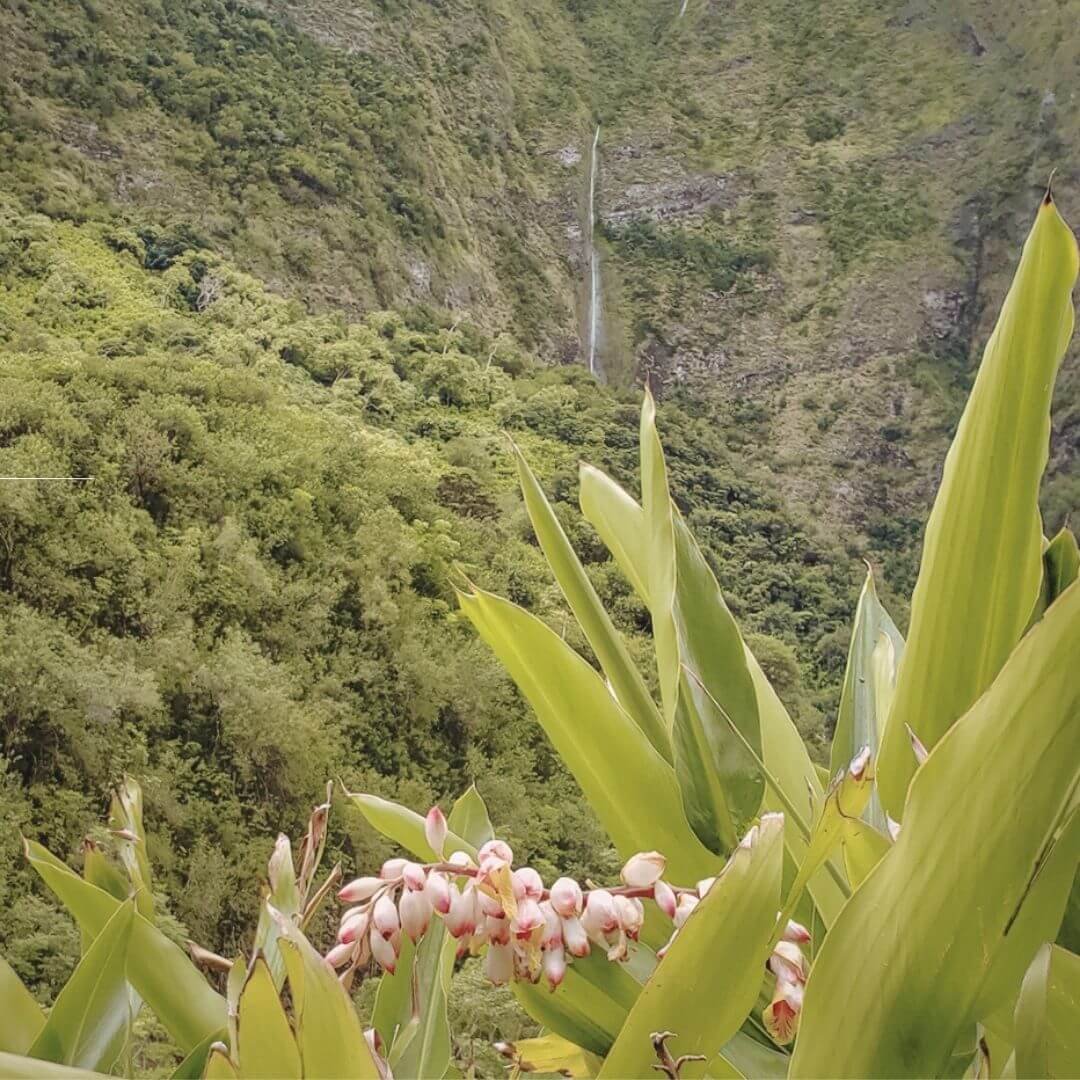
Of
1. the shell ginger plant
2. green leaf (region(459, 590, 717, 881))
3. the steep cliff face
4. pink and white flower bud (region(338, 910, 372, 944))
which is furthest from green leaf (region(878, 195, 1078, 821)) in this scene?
the steep cliff face

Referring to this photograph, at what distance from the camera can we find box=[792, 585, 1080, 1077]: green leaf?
0.72 feet

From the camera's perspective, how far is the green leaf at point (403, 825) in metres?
0.35

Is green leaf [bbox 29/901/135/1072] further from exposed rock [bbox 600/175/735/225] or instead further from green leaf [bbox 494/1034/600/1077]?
exposed rock [bbox 600/175/735/225]

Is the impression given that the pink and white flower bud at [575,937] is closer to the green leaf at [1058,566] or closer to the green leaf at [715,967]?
the green leaf at [715,967]

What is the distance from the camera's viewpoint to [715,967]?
0.86 feet

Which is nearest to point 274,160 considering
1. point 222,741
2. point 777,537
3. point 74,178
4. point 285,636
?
point 74,178

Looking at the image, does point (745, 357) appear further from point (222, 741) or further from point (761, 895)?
point (761, 895)

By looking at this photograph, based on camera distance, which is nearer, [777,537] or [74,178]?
[74,178]

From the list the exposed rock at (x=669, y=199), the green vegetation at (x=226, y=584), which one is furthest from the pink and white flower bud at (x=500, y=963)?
the exposed rock at (x=669, y=199)

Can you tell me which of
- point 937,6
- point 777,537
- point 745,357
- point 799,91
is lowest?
point 777,537

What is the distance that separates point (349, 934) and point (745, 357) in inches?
559

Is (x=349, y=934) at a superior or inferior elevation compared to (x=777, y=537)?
superior

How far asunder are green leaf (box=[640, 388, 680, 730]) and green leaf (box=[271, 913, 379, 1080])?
0.59ft

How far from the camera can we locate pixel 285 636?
4.96 metres
